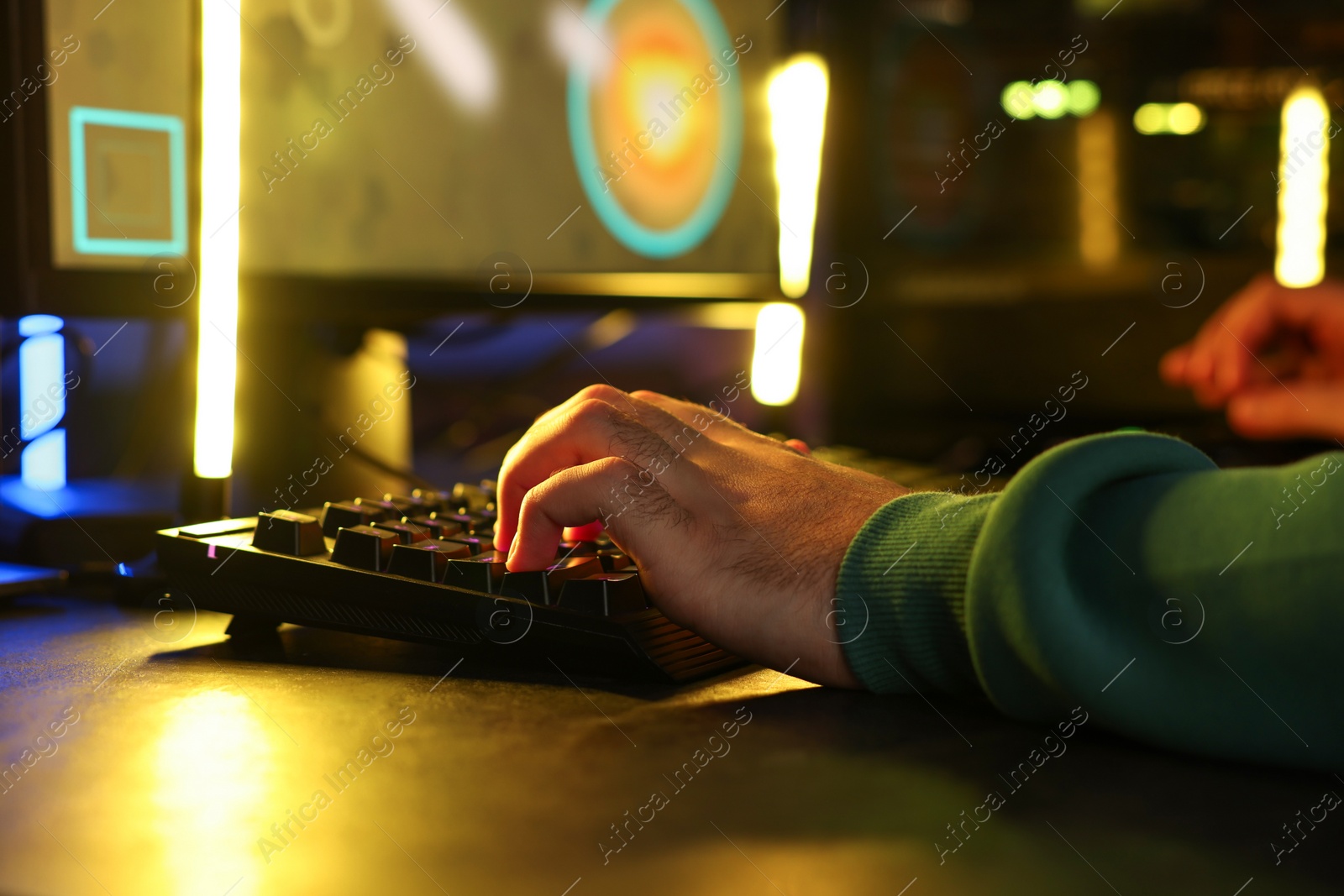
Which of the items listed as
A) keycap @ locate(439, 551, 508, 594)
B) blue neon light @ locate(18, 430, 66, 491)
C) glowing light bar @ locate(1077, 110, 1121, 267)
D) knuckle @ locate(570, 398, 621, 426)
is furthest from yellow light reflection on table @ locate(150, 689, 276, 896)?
glowing light bar @ locate(1077, 110, 1121, 267)

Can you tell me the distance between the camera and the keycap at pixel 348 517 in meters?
0.56

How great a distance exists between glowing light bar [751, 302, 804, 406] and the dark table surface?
68cm

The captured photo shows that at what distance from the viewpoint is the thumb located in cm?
92

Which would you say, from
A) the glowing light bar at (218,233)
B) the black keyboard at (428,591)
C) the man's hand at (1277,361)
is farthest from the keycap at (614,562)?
the man's hand at (1277,361)

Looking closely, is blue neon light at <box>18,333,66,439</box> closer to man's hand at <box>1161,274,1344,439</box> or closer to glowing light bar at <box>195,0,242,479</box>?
glowing light bar at <box>195,0,242,479</box>

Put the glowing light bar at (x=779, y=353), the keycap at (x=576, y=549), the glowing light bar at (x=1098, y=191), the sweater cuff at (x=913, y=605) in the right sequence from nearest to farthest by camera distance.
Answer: the sweater cuff at (x=913, y=605)
the keycap at (x=576, y=549)
the glowing light bar at (x=779, y=353)
the glowing light bar at (x=1098, y=191)

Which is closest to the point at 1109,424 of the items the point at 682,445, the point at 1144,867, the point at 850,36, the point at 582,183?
the point at 850,36

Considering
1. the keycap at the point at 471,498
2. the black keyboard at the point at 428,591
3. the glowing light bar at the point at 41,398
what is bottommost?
the black keyboard at the point at 428,591

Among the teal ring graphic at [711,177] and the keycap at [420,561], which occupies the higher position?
the teal ring graphic at [711,177]

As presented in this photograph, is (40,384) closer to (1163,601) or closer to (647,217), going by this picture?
(647,217)

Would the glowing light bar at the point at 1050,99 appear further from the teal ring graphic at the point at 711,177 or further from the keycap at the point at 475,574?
the keycap at the point at 475,574

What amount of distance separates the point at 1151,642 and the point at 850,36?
128 cm

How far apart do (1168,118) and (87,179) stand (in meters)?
1.32

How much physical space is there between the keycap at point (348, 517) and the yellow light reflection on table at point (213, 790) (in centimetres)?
13
